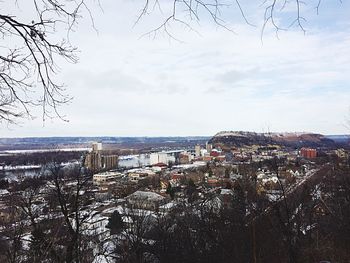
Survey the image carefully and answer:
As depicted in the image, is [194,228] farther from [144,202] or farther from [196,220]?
[144,202]

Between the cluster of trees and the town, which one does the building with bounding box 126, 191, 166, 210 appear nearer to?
the town

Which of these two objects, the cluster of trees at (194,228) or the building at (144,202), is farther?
the building at (144,202)

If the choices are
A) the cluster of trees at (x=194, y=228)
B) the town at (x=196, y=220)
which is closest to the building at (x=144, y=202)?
the town at (x=196, y=220)

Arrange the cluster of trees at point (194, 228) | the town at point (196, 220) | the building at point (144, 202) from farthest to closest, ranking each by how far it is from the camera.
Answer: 1. the building at point (144, 202)
2. the town at point (196, 220)
3. the cluster of trees at point (194, 228)

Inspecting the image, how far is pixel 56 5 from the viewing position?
1.92m

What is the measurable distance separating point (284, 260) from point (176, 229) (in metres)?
7.64

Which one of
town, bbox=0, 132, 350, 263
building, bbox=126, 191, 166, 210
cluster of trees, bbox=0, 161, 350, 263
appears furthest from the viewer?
building, bbox=126, 191, 166, 210

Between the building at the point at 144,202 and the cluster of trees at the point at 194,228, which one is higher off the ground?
Result: the cluster of trees at the point at 194,228

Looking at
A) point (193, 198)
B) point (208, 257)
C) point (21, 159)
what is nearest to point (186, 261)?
point (208, 257)

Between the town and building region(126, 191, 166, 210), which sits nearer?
the town

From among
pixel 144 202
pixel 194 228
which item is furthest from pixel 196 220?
pixel 144 202

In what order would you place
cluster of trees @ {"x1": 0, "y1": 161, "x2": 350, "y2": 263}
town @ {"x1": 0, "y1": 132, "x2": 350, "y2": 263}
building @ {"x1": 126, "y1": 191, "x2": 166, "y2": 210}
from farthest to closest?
building @ {"x1": 126, "y1": 191, "x2": 166, "y2": 210}
town @ {"x1": 0, "y1": 132, "x2": 350, "y2": 263}
cluster of trees @ {"x1": 0, "y1": 161, "x2": 350, "y2": 263}

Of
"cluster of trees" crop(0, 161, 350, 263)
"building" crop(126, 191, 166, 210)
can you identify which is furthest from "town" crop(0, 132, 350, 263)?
"building" crop(126, 191, 166, 210)

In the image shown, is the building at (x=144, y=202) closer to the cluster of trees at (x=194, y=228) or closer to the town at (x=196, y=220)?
the town at (x=196, y=220)
